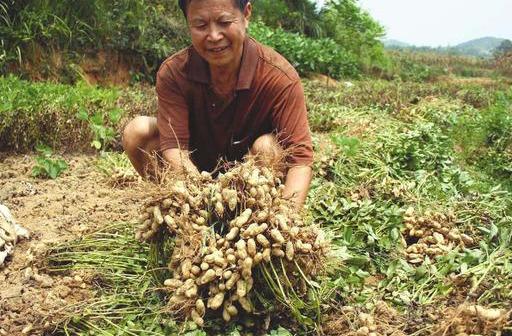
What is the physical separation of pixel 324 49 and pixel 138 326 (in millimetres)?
9577

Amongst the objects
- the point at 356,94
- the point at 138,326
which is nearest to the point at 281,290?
the point at 138,326

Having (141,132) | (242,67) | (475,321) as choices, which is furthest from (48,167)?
(475,321)

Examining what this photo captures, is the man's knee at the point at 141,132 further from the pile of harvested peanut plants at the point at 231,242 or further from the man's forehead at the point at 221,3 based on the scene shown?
the pile of harvested peanut plants at the point at 231,242

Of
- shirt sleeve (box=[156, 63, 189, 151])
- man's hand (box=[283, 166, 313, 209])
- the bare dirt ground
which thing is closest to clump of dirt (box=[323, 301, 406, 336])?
man's hand (box=[283, 166, 313, 209])

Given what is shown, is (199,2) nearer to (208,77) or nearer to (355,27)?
(208,77)

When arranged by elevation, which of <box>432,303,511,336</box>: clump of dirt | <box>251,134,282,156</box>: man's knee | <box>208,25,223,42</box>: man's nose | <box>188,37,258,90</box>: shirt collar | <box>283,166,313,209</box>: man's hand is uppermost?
<box>208,25,223,42</box>: man's nose

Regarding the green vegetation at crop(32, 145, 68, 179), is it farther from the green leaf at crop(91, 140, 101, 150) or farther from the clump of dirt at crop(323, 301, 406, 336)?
the clump of dirt at crop(323, 301, 406, 336)

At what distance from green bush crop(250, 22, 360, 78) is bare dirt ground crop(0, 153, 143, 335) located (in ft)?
20.0

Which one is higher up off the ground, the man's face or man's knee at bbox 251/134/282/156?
the man's face

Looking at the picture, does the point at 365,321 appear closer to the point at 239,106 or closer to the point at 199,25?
the point at 239,106

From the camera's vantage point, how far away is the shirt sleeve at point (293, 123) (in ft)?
8.38

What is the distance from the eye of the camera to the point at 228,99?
8.85ft

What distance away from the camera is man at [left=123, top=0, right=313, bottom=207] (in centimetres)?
247

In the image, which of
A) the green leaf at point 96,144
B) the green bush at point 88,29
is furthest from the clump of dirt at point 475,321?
the green bush at point 88,29
